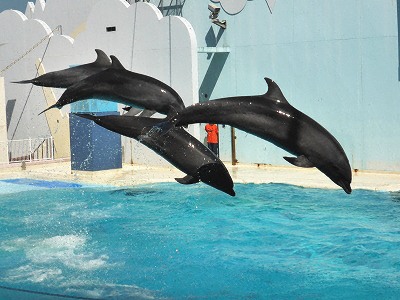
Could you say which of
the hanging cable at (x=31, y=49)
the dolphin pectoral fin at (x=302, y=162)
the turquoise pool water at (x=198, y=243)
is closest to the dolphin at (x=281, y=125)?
the dolphin pectoral fin at (x=302, y=162)

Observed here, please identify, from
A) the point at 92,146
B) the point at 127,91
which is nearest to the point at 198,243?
the point at 127,91

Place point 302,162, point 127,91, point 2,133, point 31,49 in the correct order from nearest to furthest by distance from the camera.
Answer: point 302,162, point 127,91, point 2,133, point 31,49

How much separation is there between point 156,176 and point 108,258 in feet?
22.7

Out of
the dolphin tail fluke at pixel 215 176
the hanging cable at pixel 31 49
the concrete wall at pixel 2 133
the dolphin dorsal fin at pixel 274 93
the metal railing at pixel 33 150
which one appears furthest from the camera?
the hanging cable at pixel 31 49

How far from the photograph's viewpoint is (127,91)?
7441 millimetres

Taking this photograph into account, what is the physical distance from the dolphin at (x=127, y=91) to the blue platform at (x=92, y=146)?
967 cm

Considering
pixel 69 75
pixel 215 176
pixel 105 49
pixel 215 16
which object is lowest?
pixel 215 176

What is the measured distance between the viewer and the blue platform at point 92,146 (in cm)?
1728

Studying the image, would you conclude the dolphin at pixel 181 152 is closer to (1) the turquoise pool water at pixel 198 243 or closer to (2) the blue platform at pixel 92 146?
(1) the turquoise pool water at pixel 198 243

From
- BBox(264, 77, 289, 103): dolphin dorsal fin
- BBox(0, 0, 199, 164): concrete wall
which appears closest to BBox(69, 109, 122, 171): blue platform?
BBox(0, 0, 199, 164): concrete wall

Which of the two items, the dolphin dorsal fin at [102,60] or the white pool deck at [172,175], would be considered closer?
the dolphin dorsal fin at [102,60]

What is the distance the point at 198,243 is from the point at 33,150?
12966 mm

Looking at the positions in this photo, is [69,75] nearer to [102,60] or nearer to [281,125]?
[102,60]

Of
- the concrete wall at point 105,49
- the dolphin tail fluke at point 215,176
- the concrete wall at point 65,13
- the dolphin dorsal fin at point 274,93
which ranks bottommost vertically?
the dolphin tail fluke at point 215,176
